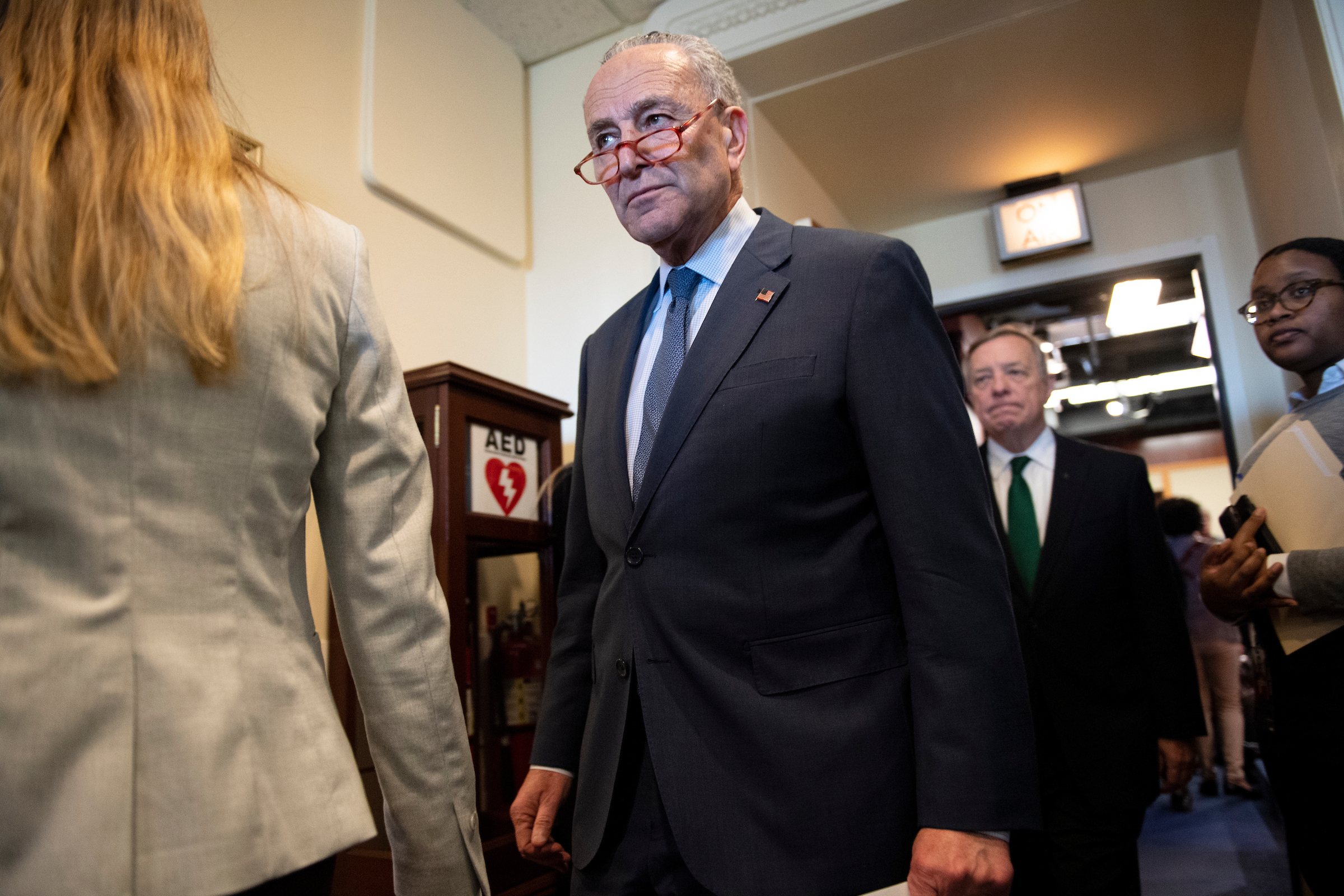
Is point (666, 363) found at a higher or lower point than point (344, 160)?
lower

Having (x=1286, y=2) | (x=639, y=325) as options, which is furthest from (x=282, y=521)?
(x=1286, y=2)

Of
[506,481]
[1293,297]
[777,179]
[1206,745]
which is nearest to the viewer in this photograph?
[1293,297]

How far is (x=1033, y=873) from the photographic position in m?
2.25

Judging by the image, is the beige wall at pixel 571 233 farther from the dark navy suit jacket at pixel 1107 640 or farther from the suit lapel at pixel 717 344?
the suit lapel at pixel 717 344

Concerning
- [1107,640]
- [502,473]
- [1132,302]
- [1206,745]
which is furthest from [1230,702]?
[502,473]

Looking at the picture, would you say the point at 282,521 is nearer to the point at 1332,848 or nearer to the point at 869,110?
the point at 1332,848

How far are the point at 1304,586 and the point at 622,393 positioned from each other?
4.62 ft

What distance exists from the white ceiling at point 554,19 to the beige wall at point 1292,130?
2137mm

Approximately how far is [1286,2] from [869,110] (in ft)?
4.86

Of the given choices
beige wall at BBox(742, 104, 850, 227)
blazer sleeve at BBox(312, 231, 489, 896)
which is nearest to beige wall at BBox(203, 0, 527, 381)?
beige wall at BBox(742, 104, 850, 227)

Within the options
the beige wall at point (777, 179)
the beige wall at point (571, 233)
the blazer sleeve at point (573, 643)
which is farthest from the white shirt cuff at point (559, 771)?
the beige wall at point (777, 179)

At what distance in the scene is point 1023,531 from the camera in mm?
2541

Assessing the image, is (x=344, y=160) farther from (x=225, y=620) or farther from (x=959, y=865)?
(x=959, y=865)

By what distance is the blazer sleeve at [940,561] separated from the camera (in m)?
0.99
